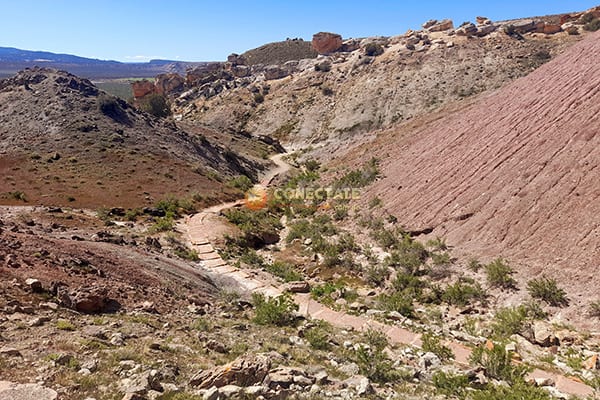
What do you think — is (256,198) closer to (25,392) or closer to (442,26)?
(25,392)

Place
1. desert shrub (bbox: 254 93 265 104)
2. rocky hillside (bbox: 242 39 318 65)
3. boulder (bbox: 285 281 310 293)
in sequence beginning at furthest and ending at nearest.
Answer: rocky hillside (bbox: 242 39 318 65) → desert shrub (bbox: 254 93 265 104) → boulder (bbox: 285 281 310 293)

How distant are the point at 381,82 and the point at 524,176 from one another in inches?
1787

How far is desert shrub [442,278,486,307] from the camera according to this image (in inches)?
464

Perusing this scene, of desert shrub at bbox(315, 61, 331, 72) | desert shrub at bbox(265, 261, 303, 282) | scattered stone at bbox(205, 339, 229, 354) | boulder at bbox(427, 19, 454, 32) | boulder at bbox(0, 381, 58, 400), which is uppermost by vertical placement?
boulder at bbox(427, 19, 454, 32)

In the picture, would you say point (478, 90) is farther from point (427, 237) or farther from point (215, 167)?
point (427, 237)

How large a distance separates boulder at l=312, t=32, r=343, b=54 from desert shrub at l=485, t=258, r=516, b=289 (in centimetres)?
7802

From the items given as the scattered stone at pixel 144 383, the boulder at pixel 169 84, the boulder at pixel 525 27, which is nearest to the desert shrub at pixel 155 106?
the boulder at pixel 169 84

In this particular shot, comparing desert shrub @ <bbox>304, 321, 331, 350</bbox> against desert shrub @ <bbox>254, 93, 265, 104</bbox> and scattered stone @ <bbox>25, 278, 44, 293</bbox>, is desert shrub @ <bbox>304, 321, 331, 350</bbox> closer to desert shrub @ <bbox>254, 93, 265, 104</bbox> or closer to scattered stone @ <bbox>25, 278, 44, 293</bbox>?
scattered stone @ <bbox>25, 278, 44, 293</bbox>

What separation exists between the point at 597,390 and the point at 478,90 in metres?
49.1

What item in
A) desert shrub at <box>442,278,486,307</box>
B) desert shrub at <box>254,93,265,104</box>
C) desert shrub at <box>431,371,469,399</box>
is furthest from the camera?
desert shrub at <box>254,93,265,104</box>

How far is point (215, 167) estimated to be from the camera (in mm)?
38031

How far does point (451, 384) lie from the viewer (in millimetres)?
6836

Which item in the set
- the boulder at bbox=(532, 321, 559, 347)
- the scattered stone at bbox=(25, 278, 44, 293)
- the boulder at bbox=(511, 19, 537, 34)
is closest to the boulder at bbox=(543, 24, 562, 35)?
the boulder at bbox=(511, 19, 537, 34)

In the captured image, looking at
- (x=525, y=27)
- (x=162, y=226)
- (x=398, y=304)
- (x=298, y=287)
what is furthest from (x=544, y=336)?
(x=525, y=27)
